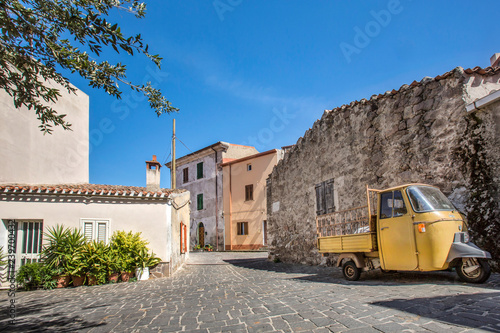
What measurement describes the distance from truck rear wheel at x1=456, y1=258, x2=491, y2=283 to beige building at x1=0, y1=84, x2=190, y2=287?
26.9 feet

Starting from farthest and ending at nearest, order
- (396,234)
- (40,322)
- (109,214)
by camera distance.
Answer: (109,214) < (396,234) < (40,322)

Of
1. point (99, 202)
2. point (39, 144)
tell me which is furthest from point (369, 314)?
point (39, 144)

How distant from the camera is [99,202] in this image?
35.3 feet

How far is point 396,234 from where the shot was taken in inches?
247

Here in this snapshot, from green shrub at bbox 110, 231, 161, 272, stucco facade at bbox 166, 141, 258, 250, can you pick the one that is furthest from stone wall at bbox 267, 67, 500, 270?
stucco facade at bbox 166, 141, 258, 250

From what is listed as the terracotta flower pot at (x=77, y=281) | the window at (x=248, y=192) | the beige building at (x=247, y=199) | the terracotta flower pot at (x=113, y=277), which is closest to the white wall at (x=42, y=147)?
the terracotta flower pot at (x=77, y=281)

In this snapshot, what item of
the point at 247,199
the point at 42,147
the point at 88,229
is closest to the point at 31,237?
the point at 88,229

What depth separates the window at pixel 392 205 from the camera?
6258mm

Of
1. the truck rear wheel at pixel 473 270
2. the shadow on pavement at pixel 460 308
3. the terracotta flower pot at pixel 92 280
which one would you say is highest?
the truck rear wheel at pixel 473 270

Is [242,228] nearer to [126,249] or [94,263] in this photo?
[126,249]

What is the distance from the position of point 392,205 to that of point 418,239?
0.80m

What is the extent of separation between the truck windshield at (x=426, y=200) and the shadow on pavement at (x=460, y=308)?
167 cm

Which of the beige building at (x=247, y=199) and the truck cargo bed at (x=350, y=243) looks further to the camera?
the beige building at (x=247, y=199)

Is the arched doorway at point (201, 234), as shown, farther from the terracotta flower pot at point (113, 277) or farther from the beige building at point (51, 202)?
the terracotta flower pot at point (113, 277)
